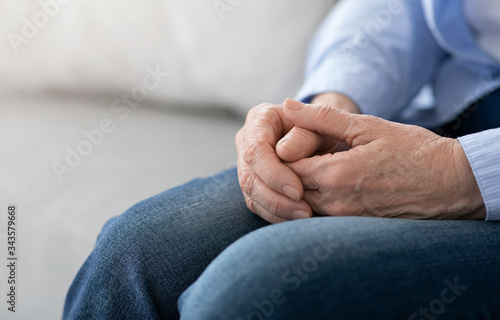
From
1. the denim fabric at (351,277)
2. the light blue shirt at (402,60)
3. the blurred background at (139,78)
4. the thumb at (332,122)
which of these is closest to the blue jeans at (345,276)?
the denim fabric at (351,277)

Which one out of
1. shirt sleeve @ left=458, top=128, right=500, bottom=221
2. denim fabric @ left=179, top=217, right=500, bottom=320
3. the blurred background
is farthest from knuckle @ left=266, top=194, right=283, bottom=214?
the blurred background

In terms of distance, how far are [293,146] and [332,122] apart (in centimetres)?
5

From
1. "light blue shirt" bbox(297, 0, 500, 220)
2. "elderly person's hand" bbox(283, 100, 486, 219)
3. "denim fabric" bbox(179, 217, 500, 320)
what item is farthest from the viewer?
"light blue shirt" bbox(297, 0, 500, 220)

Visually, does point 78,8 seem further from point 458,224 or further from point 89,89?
point 458,224

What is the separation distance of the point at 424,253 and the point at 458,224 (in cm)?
7

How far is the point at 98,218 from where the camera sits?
0.76m

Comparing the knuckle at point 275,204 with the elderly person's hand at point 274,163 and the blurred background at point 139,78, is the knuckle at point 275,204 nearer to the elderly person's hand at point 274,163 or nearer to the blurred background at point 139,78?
the elderly person's hand at point 274,163

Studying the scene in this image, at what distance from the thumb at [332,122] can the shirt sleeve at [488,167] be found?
0.11 metres

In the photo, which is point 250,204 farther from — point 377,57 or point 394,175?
point 377,57

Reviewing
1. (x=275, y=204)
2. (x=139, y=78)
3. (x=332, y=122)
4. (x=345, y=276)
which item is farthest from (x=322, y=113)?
(x=139, y=78)

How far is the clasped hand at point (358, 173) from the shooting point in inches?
20.1

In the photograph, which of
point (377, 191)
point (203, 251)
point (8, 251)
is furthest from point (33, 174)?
point (377, 191)

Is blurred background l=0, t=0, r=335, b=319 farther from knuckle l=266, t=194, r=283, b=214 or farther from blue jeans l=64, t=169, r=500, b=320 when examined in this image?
blue jeans l=64, t=169, r=500, b=320

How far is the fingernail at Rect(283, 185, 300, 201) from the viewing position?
0.53m
